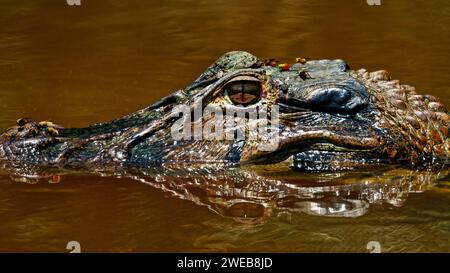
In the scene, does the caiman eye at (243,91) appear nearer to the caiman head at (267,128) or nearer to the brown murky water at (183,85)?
the caiman head at (267,128)

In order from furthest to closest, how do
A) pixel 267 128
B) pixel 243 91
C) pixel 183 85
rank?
1. pixel 183 85
2. pixel 243 91
3. pixel 267 128

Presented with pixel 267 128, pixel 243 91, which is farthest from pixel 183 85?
pixel 267 128

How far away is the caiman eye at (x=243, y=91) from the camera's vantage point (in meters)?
6.29

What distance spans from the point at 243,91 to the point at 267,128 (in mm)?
393

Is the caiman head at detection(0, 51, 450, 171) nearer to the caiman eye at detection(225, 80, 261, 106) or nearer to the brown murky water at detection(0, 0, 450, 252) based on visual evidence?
the caiman eye at detection(225, 80, 261, 106)

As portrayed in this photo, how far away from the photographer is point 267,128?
618 centimetres

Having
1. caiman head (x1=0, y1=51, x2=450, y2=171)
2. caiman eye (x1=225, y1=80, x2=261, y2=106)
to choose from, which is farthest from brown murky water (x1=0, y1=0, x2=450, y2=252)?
caiman eye (x1=225, y1=80, x2=261, y2=106)

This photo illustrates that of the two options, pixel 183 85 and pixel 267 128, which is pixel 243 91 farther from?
pixel 183 85

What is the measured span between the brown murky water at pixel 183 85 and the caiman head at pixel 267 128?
0.23m

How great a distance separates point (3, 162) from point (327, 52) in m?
6.42

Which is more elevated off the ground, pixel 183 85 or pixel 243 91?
pixel 243 91

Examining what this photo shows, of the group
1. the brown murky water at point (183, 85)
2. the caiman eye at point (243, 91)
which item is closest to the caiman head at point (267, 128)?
the caiman eye at point (243, 91)

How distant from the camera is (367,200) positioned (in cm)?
573
